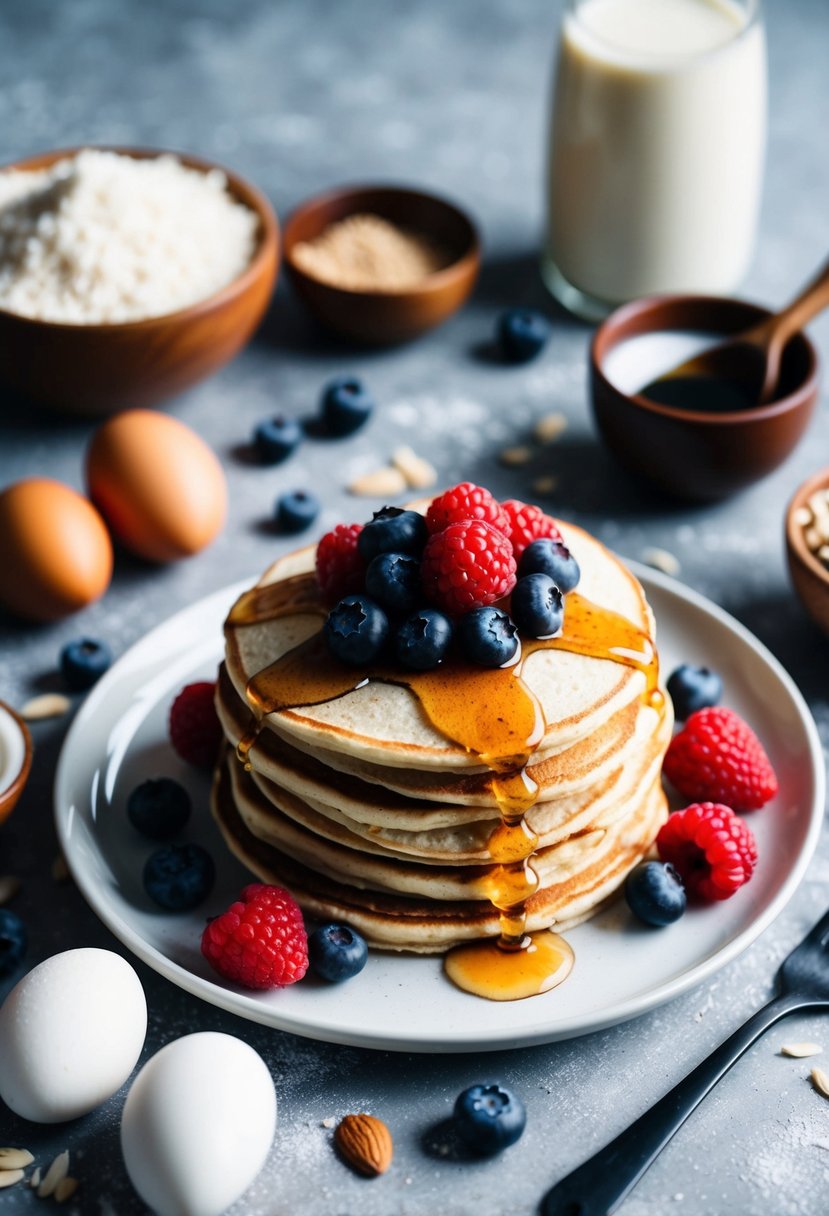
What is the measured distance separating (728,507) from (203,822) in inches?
48.4

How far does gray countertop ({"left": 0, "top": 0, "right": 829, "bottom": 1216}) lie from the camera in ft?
4.97

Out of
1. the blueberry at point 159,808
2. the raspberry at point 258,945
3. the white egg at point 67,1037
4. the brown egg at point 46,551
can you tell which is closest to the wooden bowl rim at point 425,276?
the brown egg at point 46,551

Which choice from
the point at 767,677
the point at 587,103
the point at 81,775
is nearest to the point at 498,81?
the point at 587,103

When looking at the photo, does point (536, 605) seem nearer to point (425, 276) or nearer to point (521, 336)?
point (521, 336)

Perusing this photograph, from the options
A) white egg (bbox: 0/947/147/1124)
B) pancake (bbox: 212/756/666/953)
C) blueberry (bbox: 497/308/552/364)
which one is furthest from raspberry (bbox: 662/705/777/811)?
blueberry (bbox: 497/308/552/364)

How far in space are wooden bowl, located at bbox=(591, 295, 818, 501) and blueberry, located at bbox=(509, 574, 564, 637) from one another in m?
0.85

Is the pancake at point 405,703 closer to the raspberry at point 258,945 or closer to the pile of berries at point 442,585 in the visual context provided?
the pile of berries at point 442,585

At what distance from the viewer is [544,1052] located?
162cm

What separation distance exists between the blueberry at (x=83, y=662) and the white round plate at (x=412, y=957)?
0.42 feet

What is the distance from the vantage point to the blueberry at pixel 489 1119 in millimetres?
1486

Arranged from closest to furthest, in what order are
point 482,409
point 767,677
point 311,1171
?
point 311,1171, point 767,677, point 482,409

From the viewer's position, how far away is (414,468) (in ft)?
8.57

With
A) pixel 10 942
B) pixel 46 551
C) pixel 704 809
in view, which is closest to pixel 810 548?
pixel 704 809

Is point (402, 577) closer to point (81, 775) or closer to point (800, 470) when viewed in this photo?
point (81, 775)
